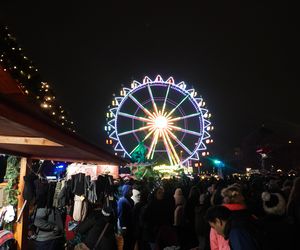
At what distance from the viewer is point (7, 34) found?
7.62 meters

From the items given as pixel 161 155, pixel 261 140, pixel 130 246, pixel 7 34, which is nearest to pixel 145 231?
pixel 130 246

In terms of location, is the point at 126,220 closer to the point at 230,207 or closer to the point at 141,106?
the point at 230,207

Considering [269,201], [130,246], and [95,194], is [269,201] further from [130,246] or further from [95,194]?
[130,246]

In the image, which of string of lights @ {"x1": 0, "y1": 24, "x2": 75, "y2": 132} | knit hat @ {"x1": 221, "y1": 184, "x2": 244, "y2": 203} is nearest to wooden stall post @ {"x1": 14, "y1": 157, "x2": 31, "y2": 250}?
string of lights @ {"x1": 0, "y1": 24, "x2": 75, "y2": 132}

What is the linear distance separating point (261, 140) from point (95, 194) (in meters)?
81.3

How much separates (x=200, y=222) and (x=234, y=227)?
268 cm

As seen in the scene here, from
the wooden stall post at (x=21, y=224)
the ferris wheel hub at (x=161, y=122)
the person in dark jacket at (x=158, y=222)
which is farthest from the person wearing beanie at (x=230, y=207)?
the ferris wheel hub at (x=161, y=122)

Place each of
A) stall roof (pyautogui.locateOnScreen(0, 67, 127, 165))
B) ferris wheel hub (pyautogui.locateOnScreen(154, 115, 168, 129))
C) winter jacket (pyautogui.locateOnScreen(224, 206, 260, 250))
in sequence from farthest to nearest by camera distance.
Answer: ferris wheel hub (pyautogui.locateOnScreen(154, 115, 168, 129))
winter jacket (pyautogui.locateOnScreen(224, 206, 260, 250))
stall roof (pyautogui.locateOnScreen(0, 67, 127, 165))

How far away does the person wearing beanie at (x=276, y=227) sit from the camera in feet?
11.3

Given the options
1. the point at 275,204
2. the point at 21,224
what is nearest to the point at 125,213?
the point at 21,224

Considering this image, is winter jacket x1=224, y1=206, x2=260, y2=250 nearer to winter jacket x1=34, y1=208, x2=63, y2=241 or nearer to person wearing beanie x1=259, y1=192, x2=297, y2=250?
person wearing beanie x1=259, y1=192, x2=297, y2=250

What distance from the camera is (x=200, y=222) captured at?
5.82 meters

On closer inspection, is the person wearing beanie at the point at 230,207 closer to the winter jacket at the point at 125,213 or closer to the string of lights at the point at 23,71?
the string of lights at the point at 23,71

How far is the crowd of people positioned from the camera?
11.2 ft
